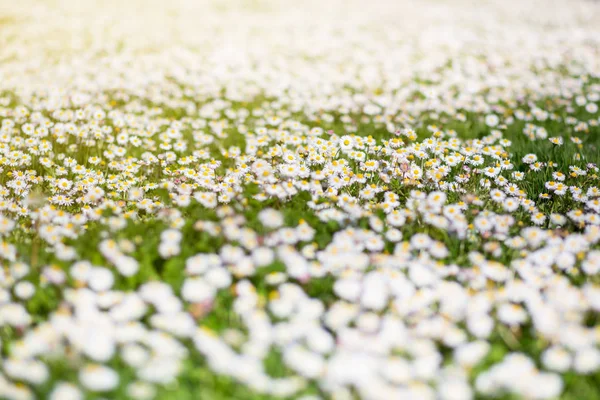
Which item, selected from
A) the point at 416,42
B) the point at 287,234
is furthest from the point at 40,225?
the point at 416,42

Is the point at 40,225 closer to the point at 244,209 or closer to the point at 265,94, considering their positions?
the point at 244,209

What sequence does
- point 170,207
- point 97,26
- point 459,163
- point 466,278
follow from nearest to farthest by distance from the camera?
point 466,278
point 170,207
point 459,163
point 97,26

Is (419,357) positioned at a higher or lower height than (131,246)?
lower

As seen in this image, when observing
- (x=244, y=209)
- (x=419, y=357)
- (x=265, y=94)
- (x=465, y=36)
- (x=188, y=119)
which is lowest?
(x=419, y=357)

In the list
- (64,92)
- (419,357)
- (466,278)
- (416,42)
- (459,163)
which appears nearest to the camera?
(419,357)

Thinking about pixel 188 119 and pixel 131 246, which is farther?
pixel 188 119

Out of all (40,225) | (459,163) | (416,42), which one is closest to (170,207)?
(40,225)

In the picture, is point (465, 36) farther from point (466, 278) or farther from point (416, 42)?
point (466, 278)
